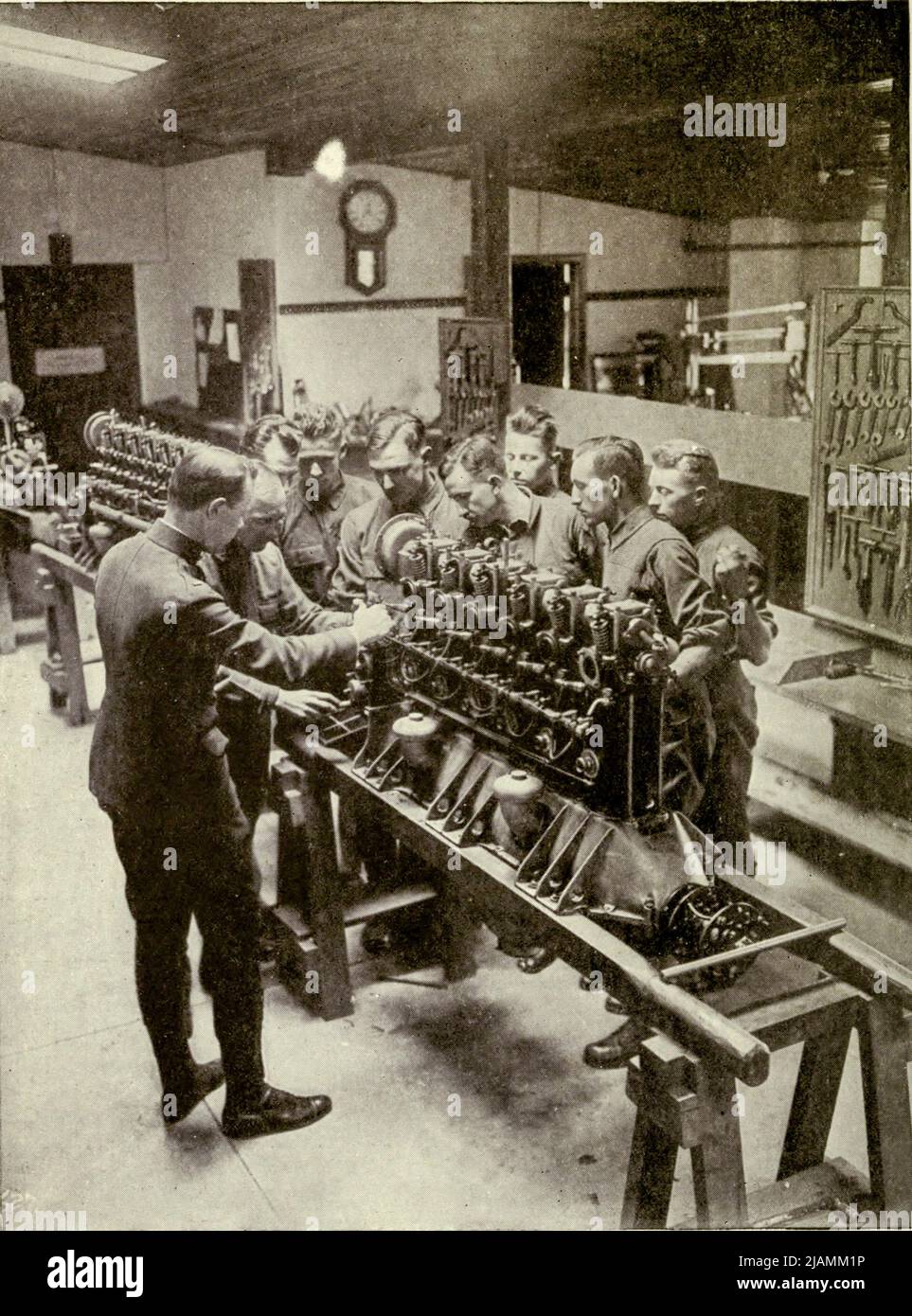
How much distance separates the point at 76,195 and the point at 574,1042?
8583 millimetres

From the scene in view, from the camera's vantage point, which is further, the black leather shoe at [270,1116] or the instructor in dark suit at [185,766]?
the black leather shoe at [270,1116]

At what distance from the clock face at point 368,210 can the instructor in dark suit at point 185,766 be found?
23.9 ft

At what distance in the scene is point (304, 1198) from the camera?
3240 millimetres

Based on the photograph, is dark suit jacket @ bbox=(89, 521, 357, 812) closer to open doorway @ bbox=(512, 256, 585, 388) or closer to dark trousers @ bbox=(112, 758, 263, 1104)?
dark trousers @ bbox=(112, 758, 263, 1104)

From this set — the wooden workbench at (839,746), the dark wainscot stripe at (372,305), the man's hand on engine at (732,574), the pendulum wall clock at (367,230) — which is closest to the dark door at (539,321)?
the dark wainscot stripe at (372,305)

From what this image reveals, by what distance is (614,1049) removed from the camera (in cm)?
379

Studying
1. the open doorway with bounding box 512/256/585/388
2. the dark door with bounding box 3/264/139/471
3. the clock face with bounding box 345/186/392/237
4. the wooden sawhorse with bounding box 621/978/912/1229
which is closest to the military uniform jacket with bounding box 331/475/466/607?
the wooden sawhorse with bounding box 621/978/912/1229

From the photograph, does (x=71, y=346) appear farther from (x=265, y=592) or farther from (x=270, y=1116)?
(x=270, y=1116)

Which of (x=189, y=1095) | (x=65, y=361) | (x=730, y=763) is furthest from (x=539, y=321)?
(x=189, y=1095)

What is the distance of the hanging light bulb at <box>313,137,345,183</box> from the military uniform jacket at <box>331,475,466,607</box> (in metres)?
4.74

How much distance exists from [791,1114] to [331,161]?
8.04 m

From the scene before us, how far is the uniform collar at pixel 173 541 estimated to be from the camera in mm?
3191

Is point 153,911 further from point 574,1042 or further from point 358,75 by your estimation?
point 358,75

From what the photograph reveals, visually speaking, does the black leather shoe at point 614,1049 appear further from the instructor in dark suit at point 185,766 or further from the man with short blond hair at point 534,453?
the man with short blond hair at point 534,453
